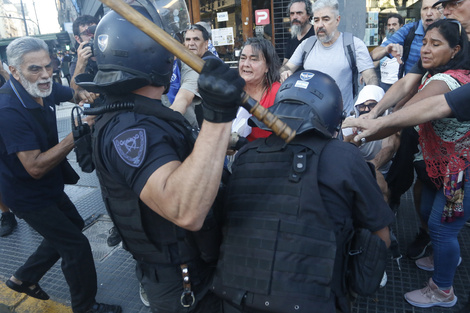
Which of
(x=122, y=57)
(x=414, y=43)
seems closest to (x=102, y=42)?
(x=122, y=57)

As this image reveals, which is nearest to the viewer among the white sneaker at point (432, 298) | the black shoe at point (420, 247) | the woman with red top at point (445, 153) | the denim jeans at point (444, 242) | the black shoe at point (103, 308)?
the woman with red top at point (445, 153)

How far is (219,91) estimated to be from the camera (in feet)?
3.75

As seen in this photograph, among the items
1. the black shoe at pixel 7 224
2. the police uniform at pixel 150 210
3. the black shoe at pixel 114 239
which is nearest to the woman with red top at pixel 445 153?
the police uniform at pixel 150 210

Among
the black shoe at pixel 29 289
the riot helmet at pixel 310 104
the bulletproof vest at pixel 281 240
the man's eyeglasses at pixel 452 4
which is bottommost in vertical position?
the black shoe at pixel 29 289

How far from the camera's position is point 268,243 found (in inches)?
53.1

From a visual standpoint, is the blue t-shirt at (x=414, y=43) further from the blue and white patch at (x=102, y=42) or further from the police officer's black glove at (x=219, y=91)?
the blue and white patch at (x=102, y=42)

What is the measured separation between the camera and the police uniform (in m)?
1.25

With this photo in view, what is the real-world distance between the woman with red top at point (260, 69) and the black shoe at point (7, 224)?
329cm

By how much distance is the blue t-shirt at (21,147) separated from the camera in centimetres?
236

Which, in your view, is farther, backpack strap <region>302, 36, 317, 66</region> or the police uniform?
backpack strap <region>302, 36, 317, 66</region>

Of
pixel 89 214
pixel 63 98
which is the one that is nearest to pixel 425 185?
pixel 63 98

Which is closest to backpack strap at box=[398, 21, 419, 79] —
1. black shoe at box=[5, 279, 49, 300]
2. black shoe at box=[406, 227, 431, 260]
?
black shoe at box=[406, 227, 431, 260]

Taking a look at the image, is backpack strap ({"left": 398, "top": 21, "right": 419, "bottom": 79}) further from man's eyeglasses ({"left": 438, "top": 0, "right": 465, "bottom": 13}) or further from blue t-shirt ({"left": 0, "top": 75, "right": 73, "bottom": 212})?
blue t-shirt ({"left": 0, "top": 75, "right": 73, "bottom": 212})

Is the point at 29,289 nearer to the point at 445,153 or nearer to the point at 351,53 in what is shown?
the point at 445,153
